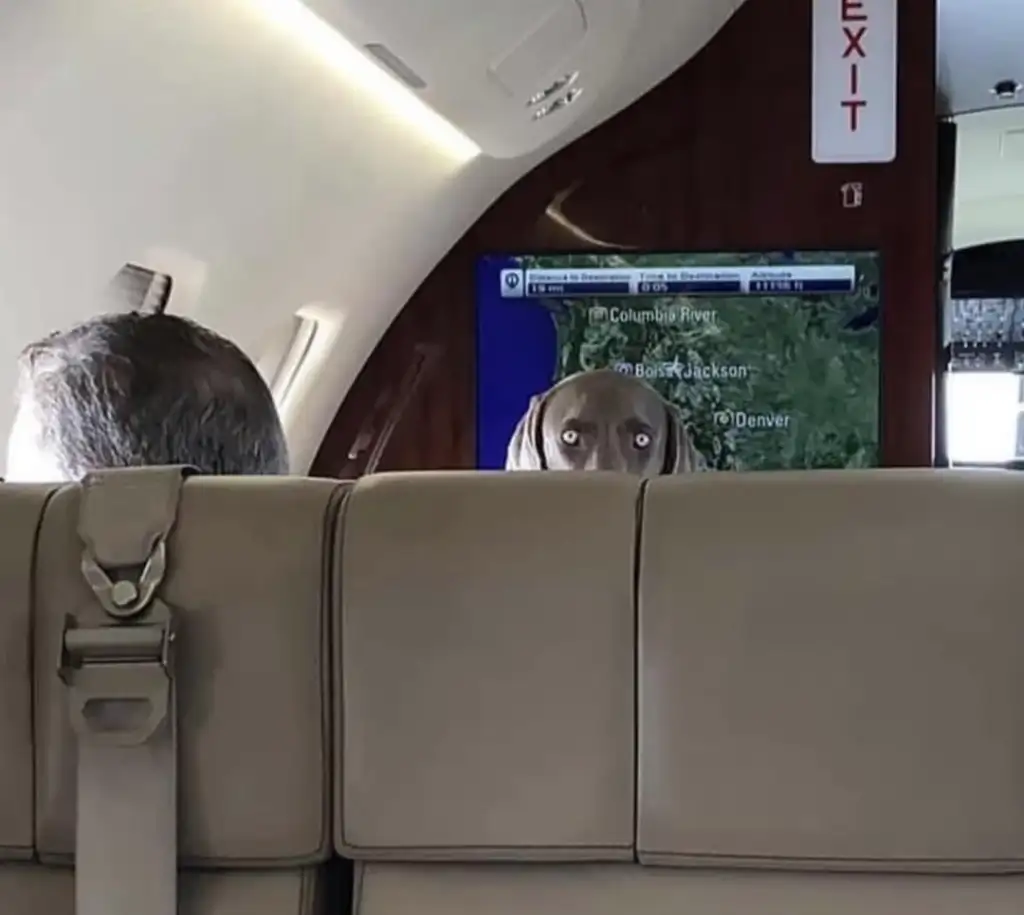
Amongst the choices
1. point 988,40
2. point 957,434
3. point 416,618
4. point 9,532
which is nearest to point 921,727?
point 416,618

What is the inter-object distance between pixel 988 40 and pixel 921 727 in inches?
196

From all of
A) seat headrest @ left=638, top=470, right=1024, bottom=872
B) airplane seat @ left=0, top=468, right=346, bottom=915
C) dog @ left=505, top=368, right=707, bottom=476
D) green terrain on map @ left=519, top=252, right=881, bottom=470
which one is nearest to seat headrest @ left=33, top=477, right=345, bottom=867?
airplane seat @ left=0, top=468, right=346, bottom=915

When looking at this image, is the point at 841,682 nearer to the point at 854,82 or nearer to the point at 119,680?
the point at 119,680

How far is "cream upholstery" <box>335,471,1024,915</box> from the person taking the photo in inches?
38.1

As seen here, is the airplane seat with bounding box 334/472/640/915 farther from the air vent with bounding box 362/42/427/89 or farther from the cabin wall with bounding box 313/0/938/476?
the cabin wall with bounding box 313/0/938/476

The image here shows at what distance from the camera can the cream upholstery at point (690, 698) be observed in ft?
3.18

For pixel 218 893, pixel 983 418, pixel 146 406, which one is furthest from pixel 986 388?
pixel 218 893

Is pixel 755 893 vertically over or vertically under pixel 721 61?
under

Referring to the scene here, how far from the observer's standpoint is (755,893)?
0.99 meters

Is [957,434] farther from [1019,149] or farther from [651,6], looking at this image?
[651,6]

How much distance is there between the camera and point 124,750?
3.23 feet

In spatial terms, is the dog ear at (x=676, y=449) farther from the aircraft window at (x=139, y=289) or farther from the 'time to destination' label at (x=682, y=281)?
the 'time to destination' label at (x=682, y=281)

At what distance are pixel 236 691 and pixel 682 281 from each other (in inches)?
162

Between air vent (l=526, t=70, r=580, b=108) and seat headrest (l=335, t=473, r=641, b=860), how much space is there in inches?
122
